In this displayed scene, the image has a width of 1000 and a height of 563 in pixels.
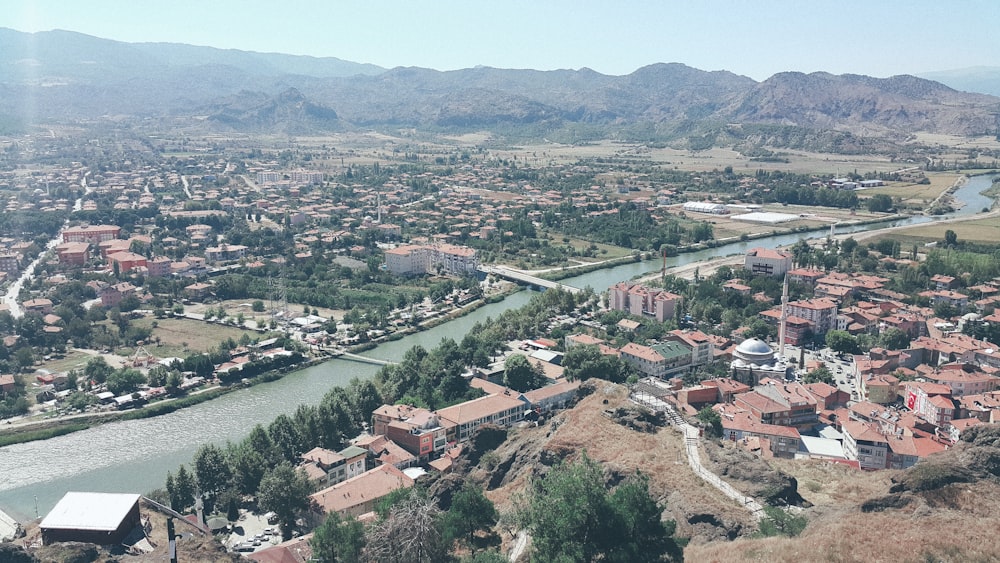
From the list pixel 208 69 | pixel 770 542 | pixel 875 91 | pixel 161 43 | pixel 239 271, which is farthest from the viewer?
pixel 161 43

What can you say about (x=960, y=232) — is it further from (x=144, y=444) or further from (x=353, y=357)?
(x=144, y=444)

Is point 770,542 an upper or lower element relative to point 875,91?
lower

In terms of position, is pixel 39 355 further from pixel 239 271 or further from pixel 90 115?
pixel 90 115

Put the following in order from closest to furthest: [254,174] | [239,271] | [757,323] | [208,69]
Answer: [757,323] < [239,271] < [254,174] < [208,69]

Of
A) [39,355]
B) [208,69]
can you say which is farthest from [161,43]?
[39,355]

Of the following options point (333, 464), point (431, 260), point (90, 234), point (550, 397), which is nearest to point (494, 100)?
point (90, 234)

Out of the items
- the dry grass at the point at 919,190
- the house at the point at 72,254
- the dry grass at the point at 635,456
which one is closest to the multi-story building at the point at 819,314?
the dry grass at the point at 635,456
